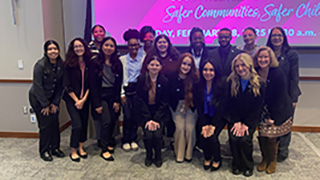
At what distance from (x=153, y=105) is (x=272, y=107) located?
1181 mm

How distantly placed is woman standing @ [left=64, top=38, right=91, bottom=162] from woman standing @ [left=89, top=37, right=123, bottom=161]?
94mm

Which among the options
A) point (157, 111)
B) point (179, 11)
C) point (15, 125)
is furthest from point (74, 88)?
point (179, 11)

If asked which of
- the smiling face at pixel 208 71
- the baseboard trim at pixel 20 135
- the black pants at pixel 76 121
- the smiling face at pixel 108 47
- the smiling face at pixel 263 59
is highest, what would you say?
the smiling face at pixel 108 47

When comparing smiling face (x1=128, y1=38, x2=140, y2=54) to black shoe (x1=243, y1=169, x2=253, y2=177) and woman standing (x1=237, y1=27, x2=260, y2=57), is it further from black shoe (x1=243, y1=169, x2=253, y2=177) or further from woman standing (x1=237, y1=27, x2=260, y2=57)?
black shoe (x1=243, y1=169, x2=253, y2=177)

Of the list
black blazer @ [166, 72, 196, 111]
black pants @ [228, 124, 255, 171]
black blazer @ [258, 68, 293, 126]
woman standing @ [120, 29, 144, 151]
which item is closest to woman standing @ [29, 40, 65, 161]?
woman standing @ [120, 29, 144, 151]

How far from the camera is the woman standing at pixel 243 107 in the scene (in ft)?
7.59

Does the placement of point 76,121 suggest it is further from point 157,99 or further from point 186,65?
point 186,65

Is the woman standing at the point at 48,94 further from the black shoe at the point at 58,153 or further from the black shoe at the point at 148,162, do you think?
the black shoe at the point at 148,162

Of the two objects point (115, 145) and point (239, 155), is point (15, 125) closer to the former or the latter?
point (115, 145)

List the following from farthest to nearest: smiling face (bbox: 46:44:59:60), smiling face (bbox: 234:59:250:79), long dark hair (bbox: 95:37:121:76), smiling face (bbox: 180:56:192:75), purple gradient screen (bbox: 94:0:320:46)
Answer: purple gradient screen (bbox: 94:0:320:46), long dark hair (bbox: 95:37:121:76), smiling face (bbox: 46:44:59:60), smiling face (bbox: 180:56:192:75), smiling face (bbox: 234:59:250:79)

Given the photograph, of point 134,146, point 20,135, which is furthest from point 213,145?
point 20,135

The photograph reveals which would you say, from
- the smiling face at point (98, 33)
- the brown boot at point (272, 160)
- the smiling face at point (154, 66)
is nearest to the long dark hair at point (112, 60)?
the smiling face at point (98, 33)

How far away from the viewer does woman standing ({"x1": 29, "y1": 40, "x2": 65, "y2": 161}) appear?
2.67m

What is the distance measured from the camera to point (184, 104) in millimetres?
2688
